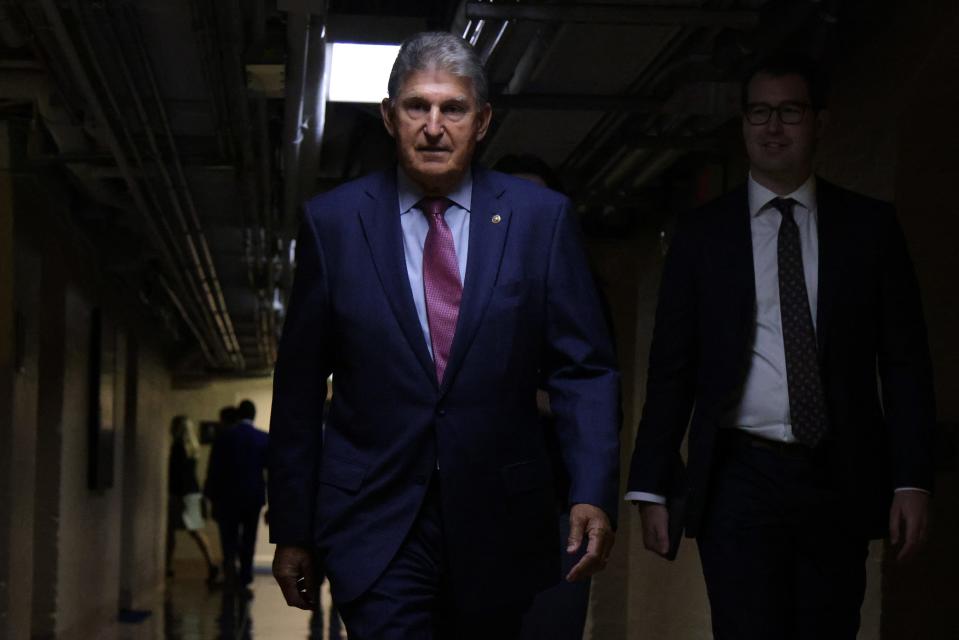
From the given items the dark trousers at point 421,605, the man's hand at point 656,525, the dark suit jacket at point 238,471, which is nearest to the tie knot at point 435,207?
the dark trousers at point 421,605

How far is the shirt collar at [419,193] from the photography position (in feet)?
8.38

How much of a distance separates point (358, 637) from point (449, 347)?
1.45 ft

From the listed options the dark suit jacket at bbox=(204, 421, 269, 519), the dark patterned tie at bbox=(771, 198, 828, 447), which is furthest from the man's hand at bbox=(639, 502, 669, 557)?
the dark suit jacket at bbox=(204, 421, 269, 519)

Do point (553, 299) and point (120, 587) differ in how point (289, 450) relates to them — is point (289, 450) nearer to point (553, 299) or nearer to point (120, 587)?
point (553, 299)

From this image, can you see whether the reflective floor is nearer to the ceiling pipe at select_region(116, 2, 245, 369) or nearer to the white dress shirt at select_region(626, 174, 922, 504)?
the ceiling pipe at select_region(116, 2, 245, 369)

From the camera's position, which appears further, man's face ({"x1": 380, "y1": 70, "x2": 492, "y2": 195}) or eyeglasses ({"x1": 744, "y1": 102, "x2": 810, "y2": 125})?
eyeglasses ({"x1": 744, "y1": 102, "x2": 810, "y2": 125})

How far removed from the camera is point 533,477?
248 cm

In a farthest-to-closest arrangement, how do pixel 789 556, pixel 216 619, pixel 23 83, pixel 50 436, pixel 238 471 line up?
pixel 238 471
pixel 216 619
pixel 50 436
pixel 23 83
pixel 789 556

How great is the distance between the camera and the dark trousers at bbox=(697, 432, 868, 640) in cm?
277

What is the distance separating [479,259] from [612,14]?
2142 mm

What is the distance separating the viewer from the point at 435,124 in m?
2.47

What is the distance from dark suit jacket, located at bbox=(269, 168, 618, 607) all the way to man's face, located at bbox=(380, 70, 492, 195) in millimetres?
79

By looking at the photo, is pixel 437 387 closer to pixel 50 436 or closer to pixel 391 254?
pixel 391 254

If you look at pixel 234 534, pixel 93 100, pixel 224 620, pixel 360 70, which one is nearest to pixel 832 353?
pixel 360 70
